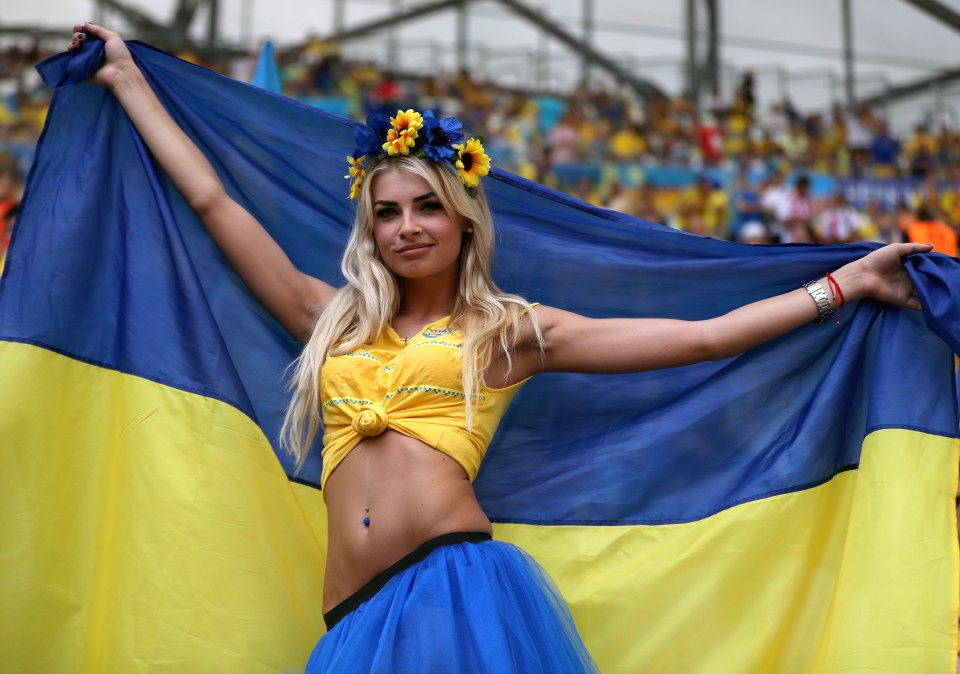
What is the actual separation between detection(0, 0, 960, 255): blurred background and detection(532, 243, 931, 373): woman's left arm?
8308mm

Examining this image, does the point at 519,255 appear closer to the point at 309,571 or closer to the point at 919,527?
the point at 309,571

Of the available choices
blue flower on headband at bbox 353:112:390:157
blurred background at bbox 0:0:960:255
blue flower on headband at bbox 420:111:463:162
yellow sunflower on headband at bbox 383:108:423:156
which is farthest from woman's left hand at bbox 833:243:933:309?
blurred background at bbox 0:0:960:255

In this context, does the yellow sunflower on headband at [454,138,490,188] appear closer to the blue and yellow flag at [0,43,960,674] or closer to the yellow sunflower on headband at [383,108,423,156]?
the yellow sunflower on headband at [383,108,423,156]

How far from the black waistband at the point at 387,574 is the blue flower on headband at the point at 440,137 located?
117 centimetres

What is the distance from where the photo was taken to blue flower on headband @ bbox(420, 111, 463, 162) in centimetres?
331

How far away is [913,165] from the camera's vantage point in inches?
695

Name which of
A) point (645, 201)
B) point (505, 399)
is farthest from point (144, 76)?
point (645, 201)

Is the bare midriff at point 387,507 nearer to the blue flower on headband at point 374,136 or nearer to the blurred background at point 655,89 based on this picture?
the blue flower on headband at point 374,136

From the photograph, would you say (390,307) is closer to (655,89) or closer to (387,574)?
(387,574)

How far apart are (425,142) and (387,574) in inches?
52.5

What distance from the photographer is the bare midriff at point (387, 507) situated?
115 inches

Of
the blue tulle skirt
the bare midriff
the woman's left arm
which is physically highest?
the woman's left arm

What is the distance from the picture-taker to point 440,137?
3344mm

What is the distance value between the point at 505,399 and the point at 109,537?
127 centimetres
